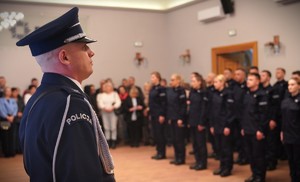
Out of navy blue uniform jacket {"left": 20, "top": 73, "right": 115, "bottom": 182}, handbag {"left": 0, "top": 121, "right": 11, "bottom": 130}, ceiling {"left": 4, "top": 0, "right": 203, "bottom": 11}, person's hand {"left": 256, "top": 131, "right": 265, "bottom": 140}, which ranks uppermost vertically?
ceiling {"left": 4, "top": 0, "right": 203, "bottom": 11}

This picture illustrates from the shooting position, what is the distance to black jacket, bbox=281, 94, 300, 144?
434 centimetres

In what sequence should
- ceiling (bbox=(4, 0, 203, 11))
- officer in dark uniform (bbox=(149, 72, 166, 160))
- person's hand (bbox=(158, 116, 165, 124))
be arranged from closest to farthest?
person's hand (bbox=(158, 116, 165, 124)), officer in dark uniform (bbox=(149, 72, 166, 160)), ceiling (bbox=(4, 0, 203, 11))

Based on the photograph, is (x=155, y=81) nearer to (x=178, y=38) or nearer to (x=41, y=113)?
(x=178, y=38)

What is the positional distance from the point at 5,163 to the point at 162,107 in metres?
3.16

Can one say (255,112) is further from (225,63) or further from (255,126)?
(225,63)

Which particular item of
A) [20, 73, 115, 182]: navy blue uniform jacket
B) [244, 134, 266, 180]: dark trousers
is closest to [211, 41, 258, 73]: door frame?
[244, 134, 266, 180]: dark trousers

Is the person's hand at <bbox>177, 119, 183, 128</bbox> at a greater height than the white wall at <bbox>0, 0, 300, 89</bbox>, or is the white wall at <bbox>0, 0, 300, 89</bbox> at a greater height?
the white wall at <bbox>0, 0, 300, 89</bbox>

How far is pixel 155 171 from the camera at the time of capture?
18.6 ft

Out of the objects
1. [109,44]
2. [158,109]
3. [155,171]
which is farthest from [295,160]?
[109,44]

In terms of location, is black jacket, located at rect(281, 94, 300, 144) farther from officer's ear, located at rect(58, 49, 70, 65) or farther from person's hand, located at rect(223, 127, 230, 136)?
officer's ear, located at rect(58, 49, 70, 65)

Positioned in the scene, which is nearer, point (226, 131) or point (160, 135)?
point (226, 131)

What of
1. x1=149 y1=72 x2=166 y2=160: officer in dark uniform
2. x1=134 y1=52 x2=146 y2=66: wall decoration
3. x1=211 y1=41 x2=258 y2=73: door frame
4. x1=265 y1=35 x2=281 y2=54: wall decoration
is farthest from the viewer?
x1=134 y1=52 x2=146 y2=66: wall decoration

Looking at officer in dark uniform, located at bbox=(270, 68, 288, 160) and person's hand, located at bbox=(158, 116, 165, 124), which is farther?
person's hand, located at bbox=(158, 116, 165, 124)

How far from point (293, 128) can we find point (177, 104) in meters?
2.19
